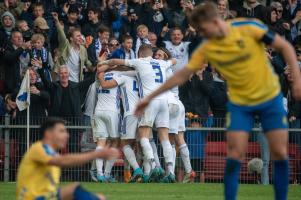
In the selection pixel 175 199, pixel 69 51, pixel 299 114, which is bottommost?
pixel 175 199

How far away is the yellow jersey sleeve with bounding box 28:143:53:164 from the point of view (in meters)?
9.69

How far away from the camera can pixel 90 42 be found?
21016 mm

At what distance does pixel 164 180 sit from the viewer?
18.7 metres

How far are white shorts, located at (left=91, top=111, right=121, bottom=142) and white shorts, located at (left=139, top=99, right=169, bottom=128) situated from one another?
0.82 metres

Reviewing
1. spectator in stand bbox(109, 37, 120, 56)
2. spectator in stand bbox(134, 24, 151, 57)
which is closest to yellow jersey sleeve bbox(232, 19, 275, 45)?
spectator in stand bbox(109, 37, 120, 56)

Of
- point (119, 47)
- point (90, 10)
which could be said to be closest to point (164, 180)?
point (119, 47)

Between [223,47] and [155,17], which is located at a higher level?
[155,17]

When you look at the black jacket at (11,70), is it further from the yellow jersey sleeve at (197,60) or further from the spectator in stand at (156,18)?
the yellow jersey sleeve at (197,60)

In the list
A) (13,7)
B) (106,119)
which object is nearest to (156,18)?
(13,7)

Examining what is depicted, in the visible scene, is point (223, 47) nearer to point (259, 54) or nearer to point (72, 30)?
point (259, 54)

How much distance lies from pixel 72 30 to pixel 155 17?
108 inches

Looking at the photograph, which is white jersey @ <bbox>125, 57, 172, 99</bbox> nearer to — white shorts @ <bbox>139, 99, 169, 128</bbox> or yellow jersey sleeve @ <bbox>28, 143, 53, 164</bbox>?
white shorts @ <bbox>139, 99, 169, 128</bbox>

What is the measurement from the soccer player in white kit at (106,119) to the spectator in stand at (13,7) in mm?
3391

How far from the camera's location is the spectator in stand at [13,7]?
21531 mm
